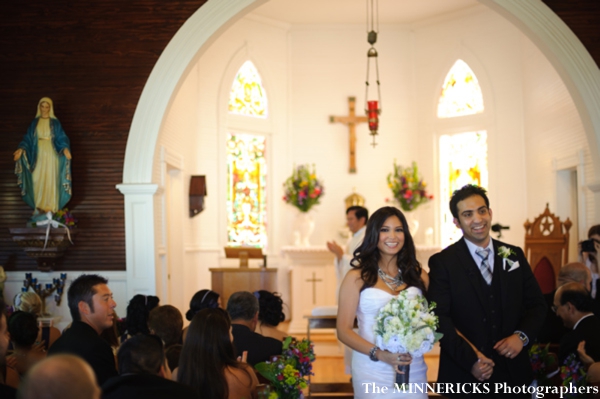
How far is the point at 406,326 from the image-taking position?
3.23 m

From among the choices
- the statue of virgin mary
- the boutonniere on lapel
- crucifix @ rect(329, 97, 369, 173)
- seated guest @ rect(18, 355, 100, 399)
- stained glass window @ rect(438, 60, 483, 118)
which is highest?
stained glass window @ rect(438, 60, 483, 118)

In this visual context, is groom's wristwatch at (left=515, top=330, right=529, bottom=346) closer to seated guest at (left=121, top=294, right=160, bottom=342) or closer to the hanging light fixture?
seated guest at (left=121, top=294, right=160, bottom=342)

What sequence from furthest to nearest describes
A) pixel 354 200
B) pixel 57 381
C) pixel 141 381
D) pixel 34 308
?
1. pixel 354 200
2. pixel 34 308
3. pixel 141 381
4. pixel 57 381

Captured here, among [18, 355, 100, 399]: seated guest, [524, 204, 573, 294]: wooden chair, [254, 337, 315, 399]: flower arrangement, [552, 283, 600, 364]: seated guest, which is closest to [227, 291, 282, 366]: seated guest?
[254, 337, 315, 399]: flower arrangement

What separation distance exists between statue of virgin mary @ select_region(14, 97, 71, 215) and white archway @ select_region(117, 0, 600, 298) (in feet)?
1.94

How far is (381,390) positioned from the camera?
350 centimetres

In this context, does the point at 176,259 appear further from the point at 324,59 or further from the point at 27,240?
the point at 324,59

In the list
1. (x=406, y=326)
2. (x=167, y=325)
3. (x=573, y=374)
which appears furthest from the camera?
(x=167, y=325)

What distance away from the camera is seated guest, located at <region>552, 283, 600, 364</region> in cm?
434

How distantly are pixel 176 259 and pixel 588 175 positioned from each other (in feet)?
18.6

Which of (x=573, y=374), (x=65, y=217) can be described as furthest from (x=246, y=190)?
(x=573, y=374)

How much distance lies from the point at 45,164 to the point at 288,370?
169 inches

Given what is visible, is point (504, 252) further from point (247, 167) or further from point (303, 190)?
point (247, 167)

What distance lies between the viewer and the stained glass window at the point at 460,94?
40.7 feet
